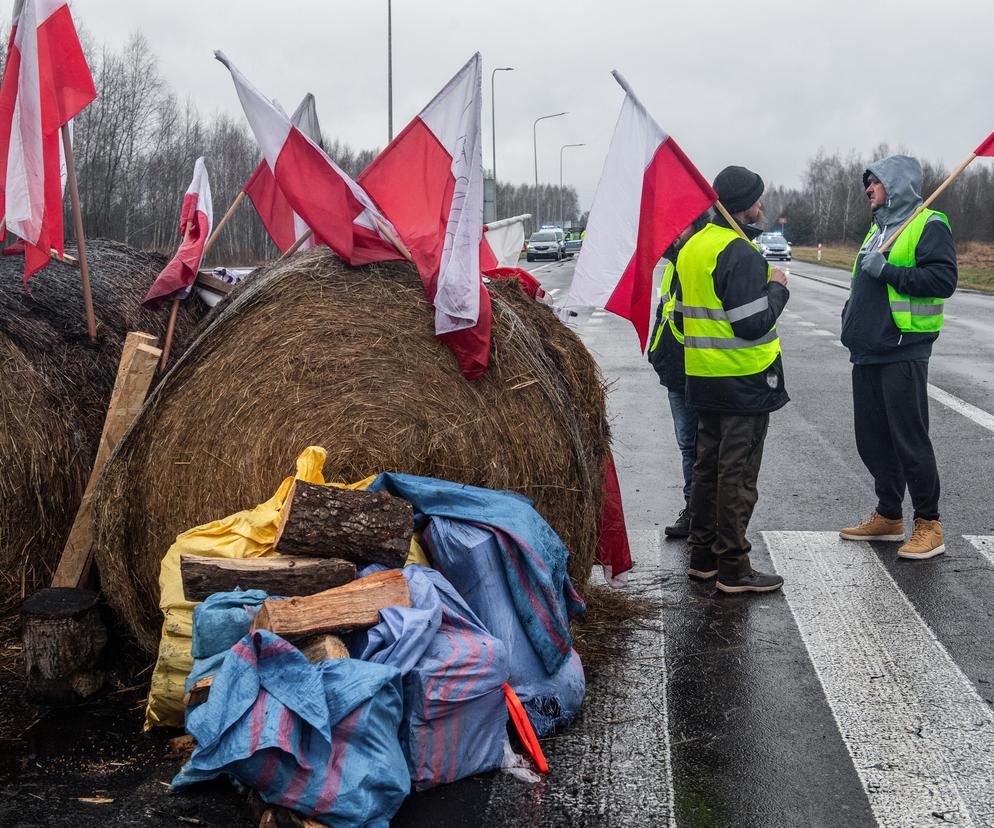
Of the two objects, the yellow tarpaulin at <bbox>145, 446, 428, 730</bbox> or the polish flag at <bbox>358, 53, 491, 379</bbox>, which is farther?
the polish flag at <bbox>358, 53, 491, 379</bbox>

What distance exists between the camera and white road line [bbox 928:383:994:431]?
10.5m

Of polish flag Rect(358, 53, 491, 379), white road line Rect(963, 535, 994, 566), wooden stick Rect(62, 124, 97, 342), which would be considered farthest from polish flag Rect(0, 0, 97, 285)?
white road line Rect(963, 535, 994, 566)

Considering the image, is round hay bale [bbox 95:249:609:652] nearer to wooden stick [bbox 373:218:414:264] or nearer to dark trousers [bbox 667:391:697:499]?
wooden stick [bbox 373:218:414:264]

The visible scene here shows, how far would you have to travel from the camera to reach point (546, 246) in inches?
2685

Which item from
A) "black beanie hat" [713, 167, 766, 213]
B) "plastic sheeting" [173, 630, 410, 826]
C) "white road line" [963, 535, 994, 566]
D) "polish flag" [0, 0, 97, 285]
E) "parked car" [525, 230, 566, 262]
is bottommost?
"parked car" [525, 230, 566, 262]

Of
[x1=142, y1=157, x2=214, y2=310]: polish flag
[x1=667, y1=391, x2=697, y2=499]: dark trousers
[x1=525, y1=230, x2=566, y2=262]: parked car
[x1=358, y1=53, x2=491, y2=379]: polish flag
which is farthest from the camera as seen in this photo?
[x1=525, y1=230, x2=566, y2=262]: parked car

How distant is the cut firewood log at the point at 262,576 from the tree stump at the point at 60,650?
0.70m

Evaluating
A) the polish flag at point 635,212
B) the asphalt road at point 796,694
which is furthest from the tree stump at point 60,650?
the polish flag at point 635,212

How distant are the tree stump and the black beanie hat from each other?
12.0 feet

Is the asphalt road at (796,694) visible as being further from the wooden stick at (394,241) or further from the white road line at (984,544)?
the wooden stick at (394,241)

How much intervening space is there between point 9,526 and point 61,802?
205 cm

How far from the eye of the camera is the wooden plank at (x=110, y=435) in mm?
5242

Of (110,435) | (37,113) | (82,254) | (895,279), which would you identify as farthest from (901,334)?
(37,113)

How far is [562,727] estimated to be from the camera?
4355mm
